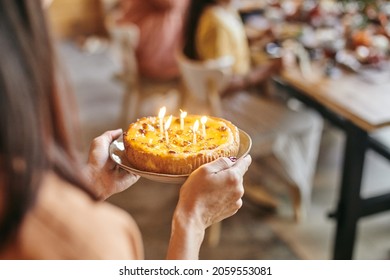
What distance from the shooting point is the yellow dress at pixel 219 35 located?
7.48 feet

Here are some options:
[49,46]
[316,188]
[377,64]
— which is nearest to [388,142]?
[316,188]

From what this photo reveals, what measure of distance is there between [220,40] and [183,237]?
5.11ft

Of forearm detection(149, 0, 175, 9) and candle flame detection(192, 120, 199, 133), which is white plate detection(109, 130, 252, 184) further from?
forearm detection(149, 0, 175, 9)

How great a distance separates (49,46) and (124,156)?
386mm

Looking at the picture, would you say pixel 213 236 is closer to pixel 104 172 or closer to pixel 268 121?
pixel 268 121

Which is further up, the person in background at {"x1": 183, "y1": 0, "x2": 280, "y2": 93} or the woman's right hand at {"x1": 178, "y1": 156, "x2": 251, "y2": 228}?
the woman's right hand at {"x1": 178, "y1": 156, "x2": 251, "y2": 228}

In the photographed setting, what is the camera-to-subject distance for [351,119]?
Result: 6.18ft

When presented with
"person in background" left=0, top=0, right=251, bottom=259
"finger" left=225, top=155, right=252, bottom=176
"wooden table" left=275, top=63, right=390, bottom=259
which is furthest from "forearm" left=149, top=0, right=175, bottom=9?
"person in background" left=0, top=0, right=251, bottom=259

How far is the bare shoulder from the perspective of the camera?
63 cm

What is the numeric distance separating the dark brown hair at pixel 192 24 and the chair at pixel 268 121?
1.6 inches

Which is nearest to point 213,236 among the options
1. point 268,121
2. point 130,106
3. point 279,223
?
point 279,223

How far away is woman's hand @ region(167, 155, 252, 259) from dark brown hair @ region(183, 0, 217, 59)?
1547 mm

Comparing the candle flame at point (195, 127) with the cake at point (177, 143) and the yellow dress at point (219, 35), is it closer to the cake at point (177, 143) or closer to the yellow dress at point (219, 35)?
the cake at point (177, 143)

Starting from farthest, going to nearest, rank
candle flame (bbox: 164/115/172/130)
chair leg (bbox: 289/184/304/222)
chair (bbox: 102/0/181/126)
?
chair (bbox: 102/0/181/126)
chair leg (bbox: 289/184/304/222)
candle flame (bbox: 164/115/172/130)
